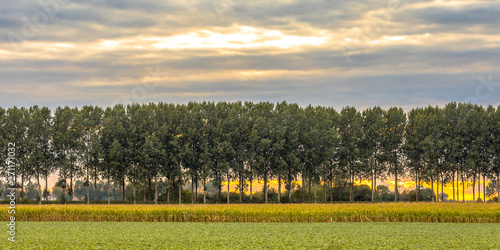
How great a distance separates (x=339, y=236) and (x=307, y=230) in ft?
17.6

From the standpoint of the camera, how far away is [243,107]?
369 ft

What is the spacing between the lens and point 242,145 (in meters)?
107

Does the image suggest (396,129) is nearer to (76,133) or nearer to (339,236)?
(76,133)

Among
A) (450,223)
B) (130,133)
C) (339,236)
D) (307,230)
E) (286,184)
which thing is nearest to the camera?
(339,236)

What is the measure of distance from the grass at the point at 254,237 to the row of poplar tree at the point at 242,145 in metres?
55.9

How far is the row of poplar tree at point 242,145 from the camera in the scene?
104 metres

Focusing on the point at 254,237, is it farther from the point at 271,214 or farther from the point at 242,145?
the point at 242,145

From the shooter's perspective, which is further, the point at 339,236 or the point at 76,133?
the point at 76,133

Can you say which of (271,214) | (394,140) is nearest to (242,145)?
(394,140)

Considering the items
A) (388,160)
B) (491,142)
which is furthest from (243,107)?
(491,142)

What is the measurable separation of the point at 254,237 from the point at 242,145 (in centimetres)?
6739

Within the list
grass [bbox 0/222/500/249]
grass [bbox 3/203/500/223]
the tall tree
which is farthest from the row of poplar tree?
grass [bbox 0/222/500/249]

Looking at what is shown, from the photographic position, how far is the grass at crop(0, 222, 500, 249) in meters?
35.0

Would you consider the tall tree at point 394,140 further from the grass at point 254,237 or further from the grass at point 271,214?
the grass at point 254,237
